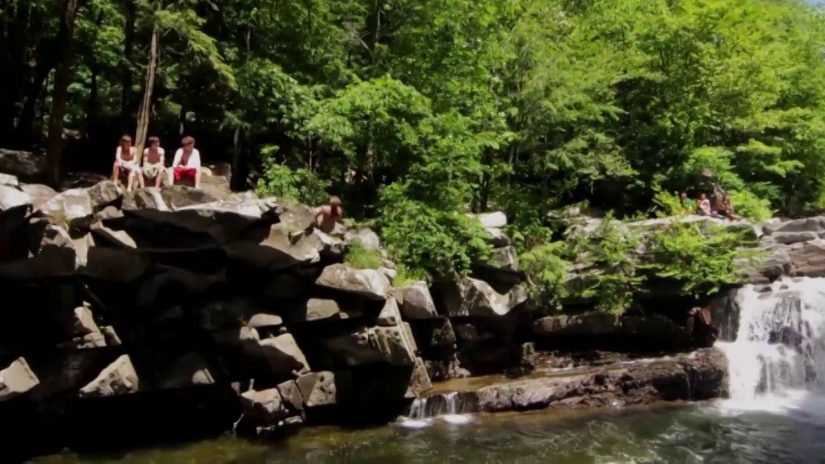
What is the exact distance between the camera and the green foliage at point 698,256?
1783 centimetres

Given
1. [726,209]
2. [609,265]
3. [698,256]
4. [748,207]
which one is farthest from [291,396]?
[748,207]

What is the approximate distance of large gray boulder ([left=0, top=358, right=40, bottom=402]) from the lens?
11.4 metres

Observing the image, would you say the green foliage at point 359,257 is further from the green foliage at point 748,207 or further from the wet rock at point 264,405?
the green foliage at point 748,207

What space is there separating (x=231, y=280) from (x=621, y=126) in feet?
54.1

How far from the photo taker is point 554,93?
813 inches

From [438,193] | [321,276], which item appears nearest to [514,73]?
[438,193]

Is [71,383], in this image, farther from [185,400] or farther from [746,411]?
[746,411]

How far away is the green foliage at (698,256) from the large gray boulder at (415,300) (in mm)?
6286

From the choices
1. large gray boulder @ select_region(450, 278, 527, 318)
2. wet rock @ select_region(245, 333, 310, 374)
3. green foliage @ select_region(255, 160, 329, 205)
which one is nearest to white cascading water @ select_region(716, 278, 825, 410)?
large gray boulder @ select_region(450, 278, 527, 318)

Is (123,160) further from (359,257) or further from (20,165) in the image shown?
(359,257)

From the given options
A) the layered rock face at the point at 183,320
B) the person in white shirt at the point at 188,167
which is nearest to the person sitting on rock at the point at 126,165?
the person in white shirt at the point at 188,167

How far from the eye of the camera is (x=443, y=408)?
584 inches

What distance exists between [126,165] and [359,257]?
4.76m

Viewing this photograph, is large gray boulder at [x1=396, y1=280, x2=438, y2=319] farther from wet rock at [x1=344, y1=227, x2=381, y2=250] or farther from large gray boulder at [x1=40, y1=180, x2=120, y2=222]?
large gray boulder at [x1=40, y1=180, x2=120, y2=222]
